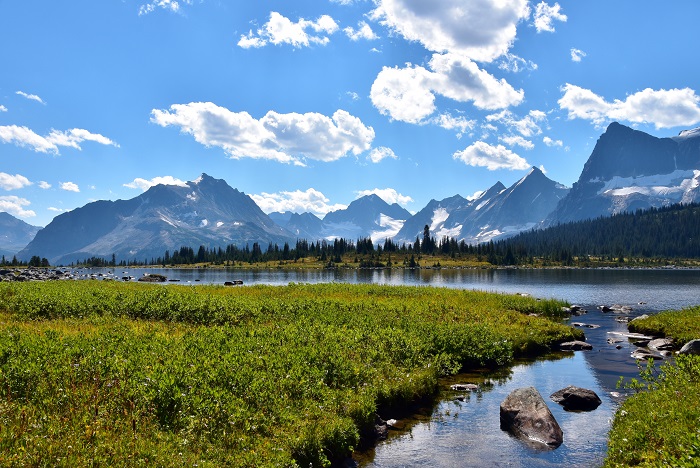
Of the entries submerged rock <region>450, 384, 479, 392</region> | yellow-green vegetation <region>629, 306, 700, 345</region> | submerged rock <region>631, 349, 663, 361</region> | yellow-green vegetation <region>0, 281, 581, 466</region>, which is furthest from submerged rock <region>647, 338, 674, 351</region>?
submerged rock <region>450, 384, 479, 392</region>

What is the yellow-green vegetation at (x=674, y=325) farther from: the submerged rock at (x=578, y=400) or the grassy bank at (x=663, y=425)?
the grassy bank at (x=663, y=425)

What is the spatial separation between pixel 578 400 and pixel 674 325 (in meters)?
24.7

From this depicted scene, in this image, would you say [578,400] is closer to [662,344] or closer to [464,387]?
[464,387]

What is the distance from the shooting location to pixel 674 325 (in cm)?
4069

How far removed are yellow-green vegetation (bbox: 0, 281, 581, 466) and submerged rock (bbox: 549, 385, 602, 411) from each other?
6.10 metres

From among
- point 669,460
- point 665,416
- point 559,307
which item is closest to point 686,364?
point 665,416

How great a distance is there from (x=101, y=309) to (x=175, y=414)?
25.2 m

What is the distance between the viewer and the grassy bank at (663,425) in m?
12.4

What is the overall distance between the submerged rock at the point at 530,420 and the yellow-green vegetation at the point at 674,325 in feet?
76.9

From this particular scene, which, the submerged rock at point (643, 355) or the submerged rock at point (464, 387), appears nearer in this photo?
the submerged rock at point (464, 387)

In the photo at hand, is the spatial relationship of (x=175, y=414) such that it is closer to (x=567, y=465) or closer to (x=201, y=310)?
(x=567, y=465)

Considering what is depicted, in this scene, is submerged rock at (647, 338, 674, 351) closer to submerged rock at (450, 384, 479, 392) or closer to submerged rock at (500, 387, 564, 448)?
submerged rock at (450, 384, 479, 392)

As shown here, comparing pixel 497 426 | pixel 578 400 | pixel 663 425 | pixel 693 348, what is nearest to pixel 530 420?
pixel 497 426

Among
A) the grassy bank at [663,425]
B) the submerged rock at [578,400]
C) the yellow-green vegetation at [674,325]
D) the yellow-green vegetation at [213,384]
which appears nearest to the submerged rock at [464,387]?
the yellow-green vegetation at [213,384]
